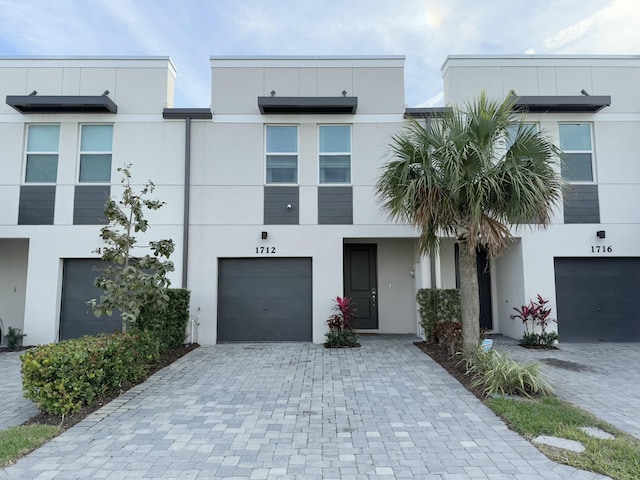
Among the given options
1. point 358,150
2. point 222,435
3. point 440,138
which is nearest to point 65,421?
point 222,435

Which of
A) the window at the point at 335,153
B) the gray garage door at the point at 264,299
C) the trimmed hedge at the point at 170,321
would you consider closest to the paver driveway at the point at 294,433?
the trimmed hedge at the point at 170,321

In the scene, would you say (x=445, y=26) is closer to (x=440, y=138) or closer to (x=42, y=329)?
(x=440, y=138)

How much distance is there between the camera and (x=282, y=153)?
395 inches

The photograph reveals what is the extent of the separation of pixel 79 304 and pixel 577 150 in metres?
13.0

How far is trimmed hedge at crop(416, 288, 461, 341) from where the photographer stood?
8.81 m

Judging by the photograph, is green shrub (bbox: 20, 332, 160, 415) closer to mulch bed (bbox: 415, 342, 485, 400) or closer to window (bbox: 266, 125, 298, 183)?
mulch bed (bbox: 415, 342, 485, 400)

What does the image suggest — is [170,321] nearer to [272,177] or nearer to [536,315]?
[272,177]

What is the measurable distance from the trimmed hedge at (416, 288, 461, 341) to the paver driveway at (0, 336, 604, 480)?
214cm

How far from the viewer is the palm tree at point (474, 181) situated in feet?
20.4

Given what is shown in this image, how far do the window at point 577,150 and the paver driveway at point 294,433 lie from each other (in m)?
6.59

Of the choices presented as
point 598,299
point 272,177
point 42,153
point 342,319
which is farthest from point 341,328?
point 42,153

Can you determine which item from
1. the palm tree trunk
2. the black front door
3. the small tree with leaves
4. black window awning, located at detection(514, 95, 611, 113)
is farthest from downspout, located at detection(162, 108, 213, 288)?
the black front door

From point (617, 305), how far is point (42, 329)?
45.6 feet

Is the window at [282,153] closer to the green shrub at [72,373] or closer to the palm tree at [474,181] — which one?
the palm tree at [474,181]
